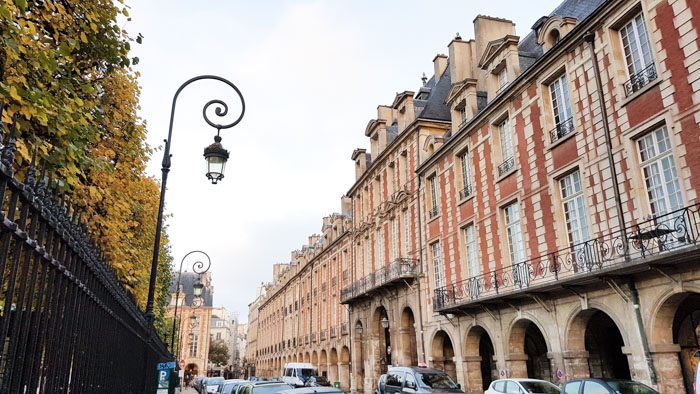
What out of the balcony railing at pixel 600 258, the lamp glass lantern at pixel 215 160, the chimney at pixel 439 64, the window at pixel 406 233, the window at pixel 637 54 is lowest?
the balcony railing at pixel 600 258

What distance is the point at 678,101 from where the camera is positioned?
11.9 m

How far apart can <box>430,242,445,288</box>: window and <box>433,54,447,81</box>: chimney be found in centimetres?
1082

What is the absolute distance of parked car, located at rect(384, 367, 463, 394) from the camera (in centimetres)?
1497

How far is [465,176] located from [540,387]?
9965 mm

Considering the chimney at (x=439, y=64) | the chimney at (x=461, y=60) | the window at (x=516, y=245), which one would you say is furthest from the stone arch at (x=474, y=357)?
the chimney at (x=439, y=64)

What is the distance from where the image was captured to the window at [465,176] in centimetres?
2097

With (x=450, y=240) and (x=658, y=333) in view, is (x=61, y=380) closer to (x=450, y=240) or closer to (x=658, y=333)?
(x=658, y=333)

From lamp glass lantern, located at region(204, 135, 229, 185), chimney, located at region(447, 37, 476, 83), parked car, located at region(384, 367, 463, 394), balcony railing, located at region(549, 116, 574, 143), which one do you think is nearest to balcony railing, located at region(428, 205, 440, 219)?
chimney, located at region(447, 37, 476, 83)

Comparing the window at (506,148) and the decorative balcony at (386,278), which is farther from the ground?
the window at (506,148)

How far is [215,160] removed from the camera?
8344mm

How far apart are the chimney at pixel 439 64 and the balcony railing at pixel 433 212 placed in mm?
9099

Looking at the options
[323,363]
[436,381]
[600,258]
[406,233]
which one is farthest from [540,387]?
[323,363]

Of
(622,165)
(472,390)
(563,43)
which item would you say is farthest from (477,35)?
(472,390)

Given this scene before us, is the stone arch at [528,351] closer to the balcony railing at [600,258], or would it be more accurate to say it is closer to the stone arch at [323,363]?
the balcony railing at [600,258]
